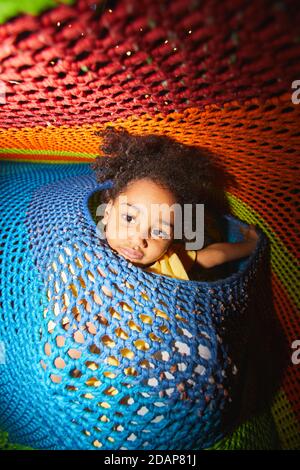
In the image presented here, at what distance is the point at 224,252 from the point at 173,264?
0.25m

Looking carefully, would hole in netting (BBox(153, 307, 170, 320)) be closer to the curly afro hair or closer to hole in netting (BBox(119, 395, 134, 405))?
hole in netting (BBox(119, 395, 134, 405))

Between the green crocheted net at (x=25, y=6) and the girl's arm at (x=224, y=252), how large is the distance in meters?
0.95

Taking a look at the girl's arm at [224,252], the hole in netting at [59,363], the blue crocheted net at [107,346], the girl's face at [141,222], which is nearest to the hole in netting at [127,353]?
the blue crocheted net at [107,346]

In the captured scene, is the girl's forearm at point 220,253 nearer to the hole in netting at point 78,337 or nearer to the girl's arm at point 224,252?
the girl's arm at point 224,252

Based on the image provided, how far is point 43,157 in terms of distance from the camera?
120cm

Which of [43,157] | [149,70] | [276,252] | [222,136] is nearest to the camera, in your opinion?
[149,70]

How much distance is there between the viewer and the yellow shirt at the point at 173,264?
997mm

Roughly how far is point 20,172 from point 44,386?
0.83m

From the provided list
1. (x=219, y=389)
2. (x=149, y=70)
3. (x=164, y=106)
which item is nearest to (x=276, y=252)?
(x=219, y=389)

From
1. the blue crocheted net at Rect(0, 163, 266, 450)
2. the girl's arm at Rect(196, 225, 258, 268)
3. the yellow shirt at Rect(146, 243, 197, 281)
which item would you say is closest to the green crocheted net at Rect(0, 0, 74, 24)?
the blue crocheted net at Rect(0, 163, 266, 450)

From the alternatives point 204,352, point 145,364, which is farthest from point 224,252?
point 145,364

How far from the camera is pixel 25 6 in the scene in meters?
0.31

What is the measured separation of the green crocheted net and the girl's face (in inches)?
22.8
